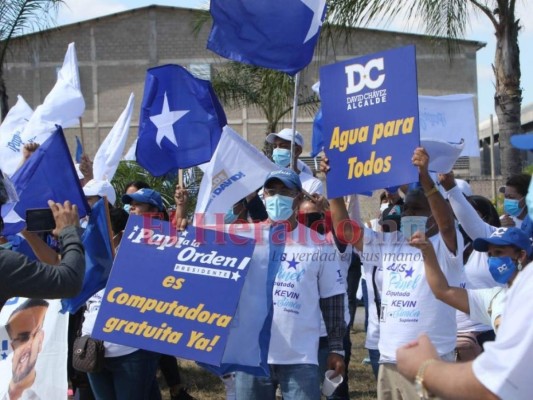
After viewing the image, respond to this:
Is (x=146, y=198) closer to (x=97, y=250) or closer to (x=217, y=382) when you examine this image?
(x=97, y=250)

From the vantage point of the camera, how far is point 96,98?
1324 inches

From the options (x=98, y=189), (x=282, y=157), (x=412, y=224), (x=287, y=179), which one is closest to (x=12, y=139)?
(x=98, y=189)

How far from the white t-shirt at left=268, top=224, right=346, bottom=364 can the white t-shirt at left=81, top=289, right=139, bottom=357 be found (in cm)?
122

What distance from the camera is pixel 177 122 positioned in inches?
309

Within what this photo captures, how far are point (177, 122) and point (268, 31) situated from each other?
3.94 feet

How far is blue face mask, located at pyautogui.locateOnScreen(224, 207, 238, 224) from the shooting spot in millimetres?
6867

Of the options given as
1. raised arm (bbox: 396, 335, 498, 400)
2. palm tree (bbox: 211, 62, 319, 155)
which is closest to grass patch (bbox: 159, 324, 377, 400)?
raised arm (bbox: 396, 335, 498, 400)

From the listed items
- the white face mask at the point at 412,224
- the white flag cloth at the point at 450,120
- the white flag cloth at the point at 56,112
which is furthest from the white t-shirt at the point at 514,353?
the white flag cloth at the point at 56,112

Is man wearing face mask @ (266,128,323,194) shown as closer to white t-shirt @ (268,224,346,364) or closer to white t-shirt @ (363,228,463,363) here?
white t-shirt @ (268,224,346,364)

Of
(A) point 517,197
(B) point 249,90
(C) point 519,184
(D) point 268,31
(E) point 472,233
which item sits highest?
(B) point 249,90

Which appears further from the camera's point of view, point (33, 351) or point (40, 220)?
Answer: point (33, 351)

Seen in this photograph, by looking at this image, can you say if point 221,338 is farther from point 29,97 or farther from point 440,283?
point 29,97

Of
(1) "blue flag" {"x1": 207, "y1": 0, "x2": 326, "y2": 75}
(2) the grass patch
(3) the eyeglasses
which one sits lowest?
(2) the grass patch

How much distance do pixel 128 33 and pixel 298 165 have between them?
27.0 metres
